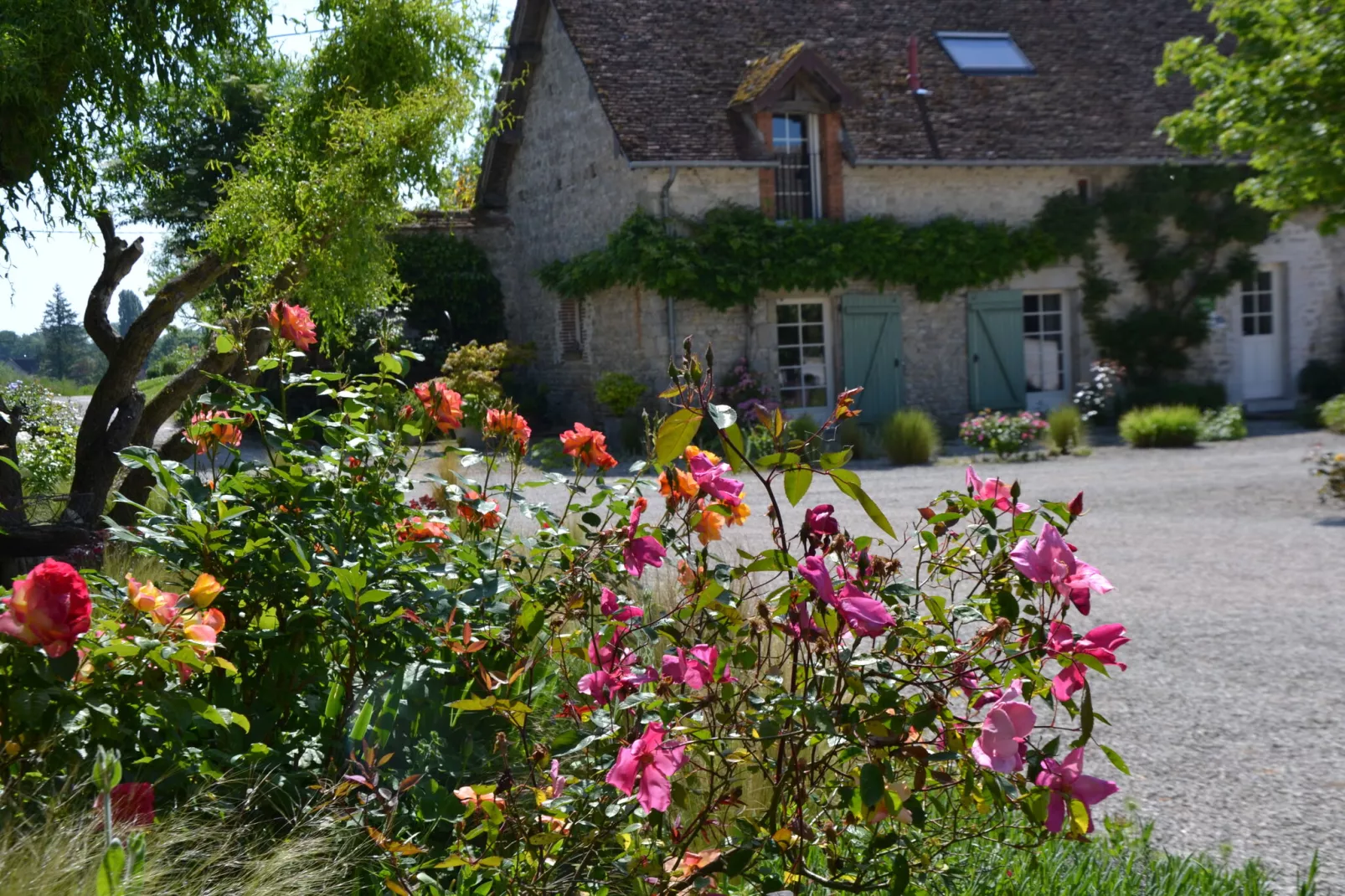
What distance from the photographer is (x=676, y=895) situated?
1988 millimetres

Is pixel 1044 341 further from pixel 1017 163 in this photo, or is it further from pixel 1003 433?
pixel 1003 433

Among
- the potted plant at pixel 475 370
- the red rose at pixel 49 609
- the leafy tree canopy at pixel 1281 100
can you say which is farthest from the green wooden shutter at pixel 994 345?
the red rose at pixel 49 609

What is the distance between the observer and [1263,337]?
19344mm

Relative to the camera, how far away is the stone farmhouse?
16.5m

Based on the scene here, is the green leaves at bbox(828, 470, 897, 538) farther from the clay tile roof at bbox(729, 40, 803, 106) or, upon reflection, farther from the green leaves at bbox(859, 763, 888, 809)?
the clay tile roof at bbox(729, 40, 803, 106)

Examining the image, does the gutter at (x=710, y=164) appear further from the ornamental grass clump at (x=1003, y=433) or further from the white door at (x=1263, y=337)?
the white door at (x=1263, y=337)

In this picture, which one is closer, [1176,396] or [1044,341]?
[1176,396]

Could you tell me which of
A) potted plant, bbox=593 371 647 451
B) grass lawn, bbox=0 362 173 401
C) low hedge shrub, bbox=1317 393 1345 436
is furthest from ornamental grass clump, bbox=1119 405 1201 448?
grass lawn, bbox=0 362 173 401

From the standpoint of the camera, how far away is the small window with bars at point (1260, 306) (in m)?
19.3

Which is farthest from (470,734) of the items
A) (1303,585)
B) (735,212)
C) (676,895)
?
(735,212)

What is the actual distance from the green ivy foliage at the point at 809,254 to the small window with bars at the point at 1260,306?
329 cm

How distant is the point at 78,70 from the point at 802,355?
12.0m

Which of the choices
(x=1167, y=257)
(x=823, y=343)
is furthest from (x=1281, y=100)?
(x=1167, y=257)

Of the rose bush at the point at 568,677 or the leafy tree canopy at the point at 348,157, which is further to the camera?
the leafy tree canopy at the point at 348,157
